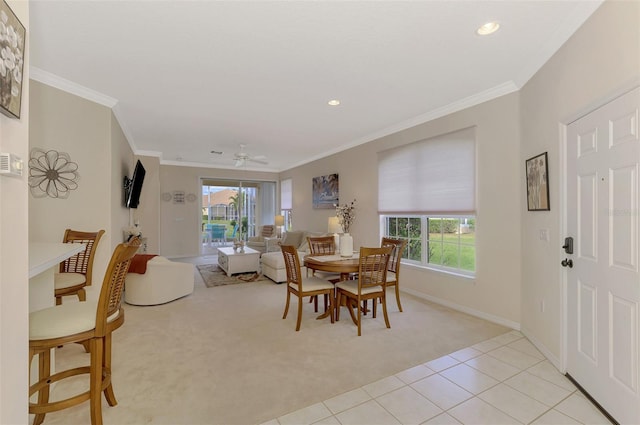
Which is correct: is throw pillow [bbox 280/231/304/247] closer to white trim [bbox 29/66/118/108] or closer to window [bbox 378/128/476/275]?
window [bbox 378/128/476/275]

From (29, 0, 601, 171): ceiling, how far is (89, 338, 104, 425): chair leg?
2.15m

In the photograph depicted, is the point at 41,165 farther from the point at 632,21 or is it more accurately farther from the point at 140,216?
the point at 632,21

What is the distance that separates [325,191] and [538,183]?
14.1ft

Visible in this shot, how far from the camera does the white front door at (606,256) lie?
167 cm

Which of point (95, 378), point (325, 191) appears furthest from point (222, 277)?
point (95, 378)

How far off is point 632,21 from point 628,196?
993 mm

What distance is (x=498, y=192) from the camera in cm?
330

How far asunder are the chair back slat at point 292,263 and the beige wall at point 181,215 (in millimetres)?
5782

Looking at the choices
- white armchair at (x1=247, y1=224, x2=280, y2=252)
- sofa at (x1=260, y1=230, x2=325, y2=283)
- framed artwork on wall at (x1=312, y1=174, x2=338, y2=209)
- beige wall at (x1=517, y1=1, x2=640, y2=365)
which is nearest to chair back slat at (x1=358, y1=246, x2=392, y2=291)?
beige wall at (x1=517, y1=1, x2=640, y2=365)

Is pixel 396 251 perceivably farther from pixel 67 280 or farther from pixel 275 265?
pixel 67 280

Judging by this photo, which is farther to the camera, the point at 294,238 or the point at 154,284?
the point at 294,238

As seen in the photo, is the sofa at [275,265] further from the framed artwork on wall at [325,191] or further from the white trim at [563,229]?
the white trim at [563,229]

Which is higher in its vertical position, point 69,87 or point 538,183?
point 69,87

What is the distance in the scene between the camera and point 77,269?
293cm
